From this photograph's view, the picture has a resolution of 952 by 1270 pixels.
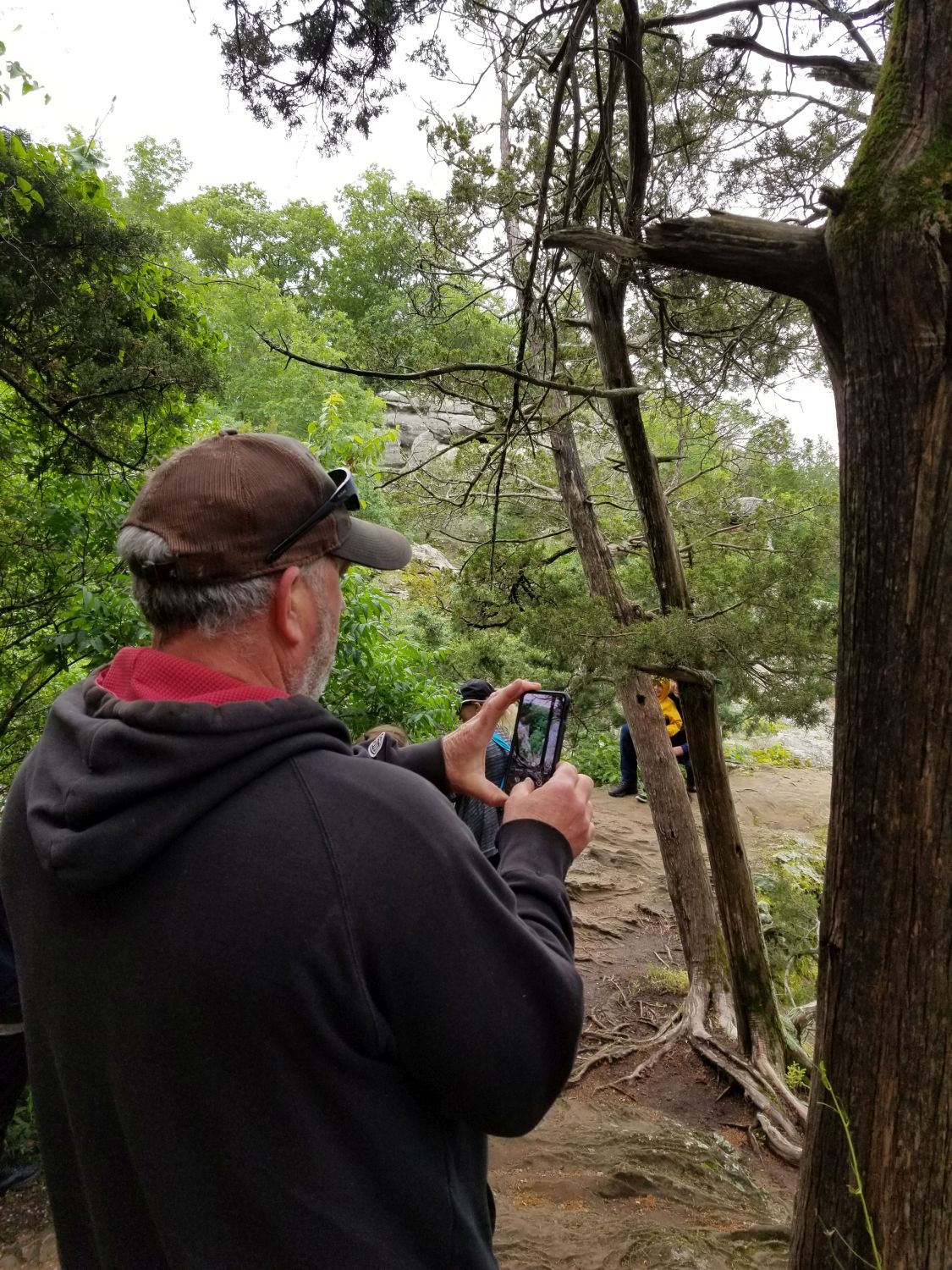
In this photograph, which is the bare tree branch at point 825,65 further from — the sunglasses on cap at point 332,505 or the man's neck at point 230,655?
the man's neck at point 230,655

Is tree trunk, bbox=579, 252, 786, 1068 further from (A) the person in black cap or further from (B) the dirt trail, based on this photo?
(A) the person in black cap

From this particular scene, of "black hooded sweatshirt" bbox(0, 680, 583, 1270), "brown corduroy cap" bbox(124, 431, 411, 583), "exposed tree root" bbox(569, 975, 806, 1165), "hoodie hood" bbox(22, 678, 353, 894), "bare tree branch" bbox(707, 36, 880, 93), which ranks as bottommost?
"exposed tree root" bbox(569, 975, 806, 1165)

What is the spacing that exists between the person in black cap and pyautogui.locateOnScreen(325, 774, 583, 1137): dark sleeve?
88.4 inches

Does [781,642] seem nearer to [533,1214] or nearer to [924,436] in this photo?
[924,436]

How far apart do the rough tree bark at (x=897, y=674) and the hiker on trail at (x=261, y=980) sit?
147cm

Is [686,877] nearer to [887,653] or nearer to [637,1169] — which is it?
[637,1169]

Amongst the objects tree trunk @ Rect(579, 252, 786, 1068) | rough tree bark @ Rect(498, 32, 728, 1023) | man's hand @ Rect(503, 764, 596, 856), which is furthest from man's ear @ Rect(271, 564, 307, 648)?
rough tree bark @ Rect(498, 32, 728, 1023)

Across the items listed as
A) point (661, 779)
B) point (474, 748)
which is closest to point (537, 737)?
point (474, 748)

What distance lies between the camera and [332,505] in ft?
4.01

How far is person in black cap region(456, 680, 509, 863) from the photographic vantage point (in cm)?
386

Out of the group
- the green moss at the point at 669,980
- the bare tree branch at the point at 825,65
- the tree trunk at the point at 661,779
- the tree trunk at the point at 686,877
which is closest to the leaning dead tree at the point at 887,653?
the bare tree branch at the point at 825,65

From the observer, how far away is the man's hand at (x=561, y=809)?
4.28 ft

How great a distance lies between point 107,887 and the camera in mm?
923

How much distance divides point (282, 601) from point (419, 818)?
40 cm
